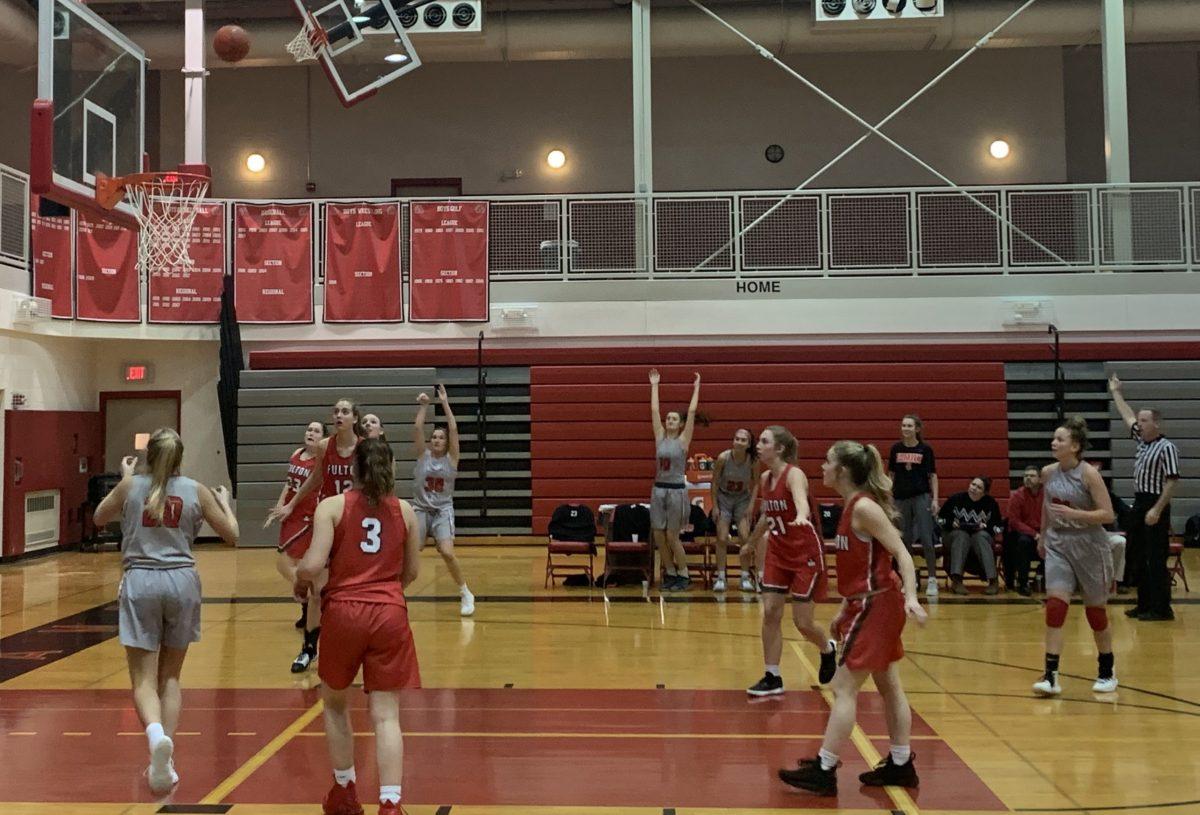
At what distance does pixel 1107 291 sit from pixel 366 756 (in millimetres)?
13959

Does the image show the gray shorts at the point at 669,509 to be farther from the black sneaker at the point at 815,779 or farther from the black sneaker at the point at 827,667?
the black sneaker at the point at 815,779

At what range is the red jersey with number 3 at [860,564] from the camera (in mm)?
4945

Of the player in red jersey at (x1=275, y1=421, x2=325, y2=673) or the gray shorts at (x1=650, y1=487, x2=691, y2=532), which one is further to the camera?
the gray shorts at (x1=650, y1=487, x2=691, y2=532)

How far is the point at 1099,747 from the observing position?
18.3 ft

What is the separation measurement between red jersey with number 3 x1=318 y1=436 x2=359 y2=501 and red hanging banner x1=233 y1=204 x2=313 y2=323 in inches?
358

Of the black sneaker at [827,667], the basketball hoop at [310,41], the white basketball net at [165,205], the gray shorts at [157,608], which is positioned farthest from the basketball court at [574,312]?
the gray shorts at [157,608]

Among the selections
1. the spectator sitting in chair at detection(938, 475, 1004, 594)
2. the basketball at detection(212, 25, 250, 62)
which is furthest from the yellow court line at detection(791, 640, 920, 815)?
the basketball at detection(212, 25, 250, 62)

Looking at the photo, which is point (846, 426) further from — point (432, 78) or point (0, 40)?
point (0, 40)

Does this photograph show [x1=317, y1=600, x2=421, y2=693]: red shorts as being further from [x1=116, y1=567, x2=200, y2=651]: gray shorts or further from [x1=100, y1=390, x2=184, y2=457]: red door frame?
[x1=100, y1=390, x2=184, y2=457]: red door frame

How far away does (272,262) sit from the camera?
634 inches

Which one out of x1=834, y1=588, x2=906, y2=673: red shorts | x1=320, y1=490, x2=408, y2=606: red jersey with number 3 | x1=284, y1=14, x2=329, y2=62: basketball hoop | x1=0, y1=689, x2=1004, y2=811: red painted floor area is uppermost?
x1=284, y1=14, x2=329, y2=62: basketball hoop

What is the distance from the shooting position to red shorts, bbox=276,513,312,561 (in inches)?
308

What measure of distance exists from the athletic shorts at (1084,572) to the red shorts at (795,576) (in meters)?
1.48

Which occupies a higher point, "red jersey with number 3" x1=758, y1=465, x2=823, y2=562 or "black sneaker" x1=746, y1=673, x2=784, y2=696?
"red jersey with number 3" x1=758, y1=465, x2=823, y2=562
